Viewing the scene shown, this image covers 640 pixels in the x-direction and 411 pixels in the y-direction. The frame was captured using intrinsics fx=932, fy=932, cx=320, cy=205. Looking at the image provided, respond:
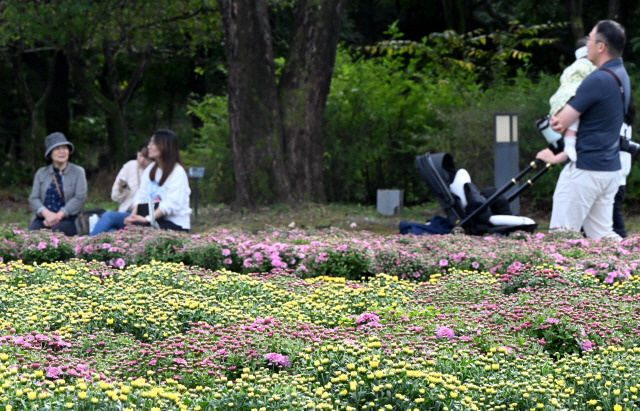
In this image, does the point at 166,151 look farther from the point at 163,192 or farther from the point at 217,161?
the point at 217,161

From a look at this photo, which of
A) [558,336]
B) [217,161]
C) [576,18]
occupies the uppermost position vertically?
[576,18]

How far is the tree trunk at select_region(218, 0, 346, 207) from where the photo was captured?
12.5 m

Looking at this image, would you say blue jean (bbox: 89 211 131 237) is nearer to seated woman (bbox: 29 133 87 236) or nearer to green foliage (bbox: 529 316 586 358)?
seated woman (bbox: 29 133 87 236)

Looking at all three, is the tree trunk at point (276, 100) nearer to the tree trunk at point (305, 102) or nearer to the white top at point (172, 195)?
the tree trunk at point (305, 102)

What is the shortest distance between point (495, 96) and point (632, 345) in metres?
10.9

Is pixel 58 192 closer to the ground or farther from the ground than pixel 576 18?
closer to the ground

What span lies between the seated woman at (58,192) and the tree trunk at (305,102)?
3.86 metres

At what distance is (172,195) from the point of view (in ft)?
29.1

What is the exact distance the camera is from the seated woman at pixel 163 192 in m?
8.87


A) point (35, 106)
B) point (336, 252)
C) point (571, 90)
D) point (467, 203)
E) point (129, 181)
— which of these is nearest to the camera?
point (336, 252)

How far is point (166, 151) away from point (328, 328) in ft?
15.1

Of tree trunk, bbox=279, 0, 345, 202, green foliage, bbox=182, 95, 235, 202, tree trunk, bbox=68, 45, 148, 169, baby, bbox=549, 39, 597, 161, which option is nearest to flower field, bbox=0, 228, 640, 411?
baby, bbox=549, 39, 597, 161

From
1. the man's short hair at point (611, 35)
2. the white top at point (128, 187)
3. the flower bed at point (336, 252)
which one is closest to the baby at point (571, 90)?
the man's short hair at point (611, 35)

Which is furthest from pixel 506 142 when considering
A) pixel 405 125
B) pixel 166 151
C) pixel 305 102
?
pixel 405 125
